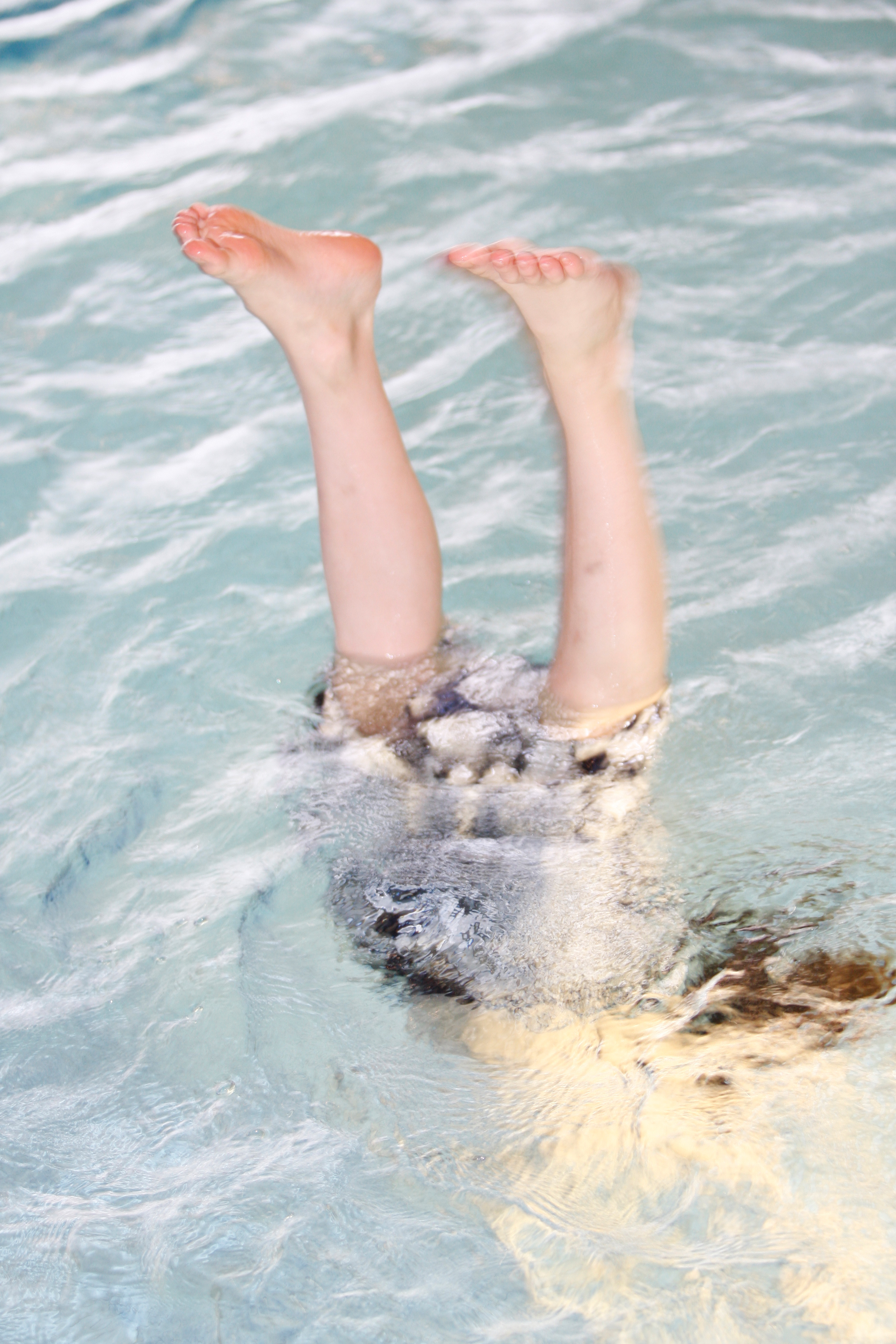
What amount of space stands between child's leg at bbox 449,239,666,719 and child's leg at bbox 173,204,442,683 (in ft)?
0.87

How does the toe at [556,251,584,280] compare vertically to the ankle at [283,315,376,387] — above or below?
above

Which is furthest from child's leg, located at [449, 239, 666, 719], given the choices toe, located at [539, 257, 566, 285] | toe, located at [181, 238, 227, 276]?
toe, located at [181, 238, 227, 276]

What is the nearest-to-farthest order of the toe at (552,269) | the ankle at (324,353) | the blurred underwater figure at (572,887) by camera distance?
the blurred underwater figure at (572,887) < the toe at (552,269) < the ankle at (324,353)

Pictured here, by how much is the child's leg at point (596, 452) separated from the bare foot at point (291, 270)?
252mm

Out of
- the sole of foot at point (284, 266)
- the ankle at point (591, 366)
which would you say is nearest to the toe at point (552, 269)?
the ankle at point (591, 366)

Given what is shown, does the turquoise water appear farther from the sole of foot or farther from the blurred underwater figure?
the sole of foot

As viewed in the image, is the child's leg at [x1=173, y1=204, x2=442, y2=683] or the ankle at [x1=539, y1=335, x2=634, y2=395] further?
the child's leg at [x1=173, y1=204, x2=442, y2=683]

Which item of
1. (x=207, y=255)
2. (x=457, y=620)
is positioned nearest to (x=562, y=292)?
(x=207, y=255)

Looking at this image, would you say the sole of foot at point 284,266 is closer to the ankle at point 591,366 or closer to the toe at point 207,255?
the toe at point 207,255

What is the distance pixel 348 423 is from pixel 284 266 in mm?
265

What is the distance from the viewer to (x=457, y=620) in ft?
8.48

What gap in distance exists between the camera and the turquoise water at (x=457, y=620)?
1446 millimetres

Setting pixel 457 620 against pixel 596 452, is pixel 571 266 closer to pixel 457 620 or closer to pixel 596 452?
pixel 596 452

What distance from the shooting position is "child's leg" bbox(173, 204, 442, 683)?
75.5 inches
